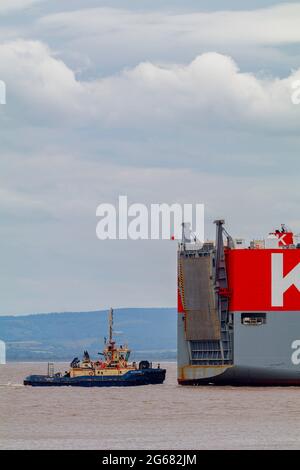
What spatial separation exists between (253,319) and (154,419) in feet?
59.1

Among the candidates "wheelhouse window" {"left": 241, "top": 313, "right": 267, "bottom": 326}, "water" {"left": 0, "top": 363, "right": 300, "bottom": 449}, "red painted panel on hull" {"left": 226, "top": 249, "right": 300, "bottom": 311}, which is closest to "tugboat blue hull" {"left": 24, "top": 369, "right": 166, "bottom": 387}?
"water" {"left": 0, "top": 363, "right": 300, "bottom": 449}

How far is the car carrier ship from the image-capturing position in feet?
249

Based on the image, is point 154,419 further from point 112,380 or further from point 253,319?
point 112,380

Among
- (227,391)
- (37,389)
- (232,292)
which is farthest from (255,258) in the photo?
(37,389)

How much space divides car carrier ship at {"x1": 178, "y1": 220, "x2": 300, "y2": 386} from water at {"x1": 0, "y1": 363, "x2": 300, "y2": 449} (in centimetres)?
115

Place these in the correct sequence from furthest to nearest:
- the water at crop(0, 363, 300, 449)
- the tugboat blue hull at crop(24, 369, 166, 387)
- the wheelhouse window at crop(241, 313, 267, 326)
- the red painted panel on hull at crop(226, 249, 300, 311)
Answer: the tugboat blue hull at crop(24, 369, 166, 387) < the wheelhouse window at crop(241, 313, 267, 326) < the red painted panel on hull at crop(226, 249, 300, 311) < the water at crop(0, 363, 300, 449)

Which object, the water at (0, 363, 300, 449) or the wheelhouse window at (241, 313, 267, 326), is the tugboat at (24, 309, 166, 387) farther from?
the wheelhouse window at (241, 313, 267, 326)

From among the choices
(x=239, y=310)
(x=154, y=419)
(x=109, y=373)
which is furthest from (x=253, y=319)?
(x=154, y=419)

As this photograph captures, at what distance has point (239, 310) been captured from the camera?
7694 cm

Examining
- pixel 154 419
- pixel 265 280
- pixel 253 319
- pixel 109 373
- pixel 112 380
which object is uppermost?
pixel 265 280

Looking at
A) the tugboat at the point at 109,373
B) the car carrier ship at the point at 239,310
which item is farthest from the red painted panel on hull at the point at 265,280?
the tugboat at the point at 109,373

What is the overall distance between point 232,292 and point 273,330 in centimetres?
297
